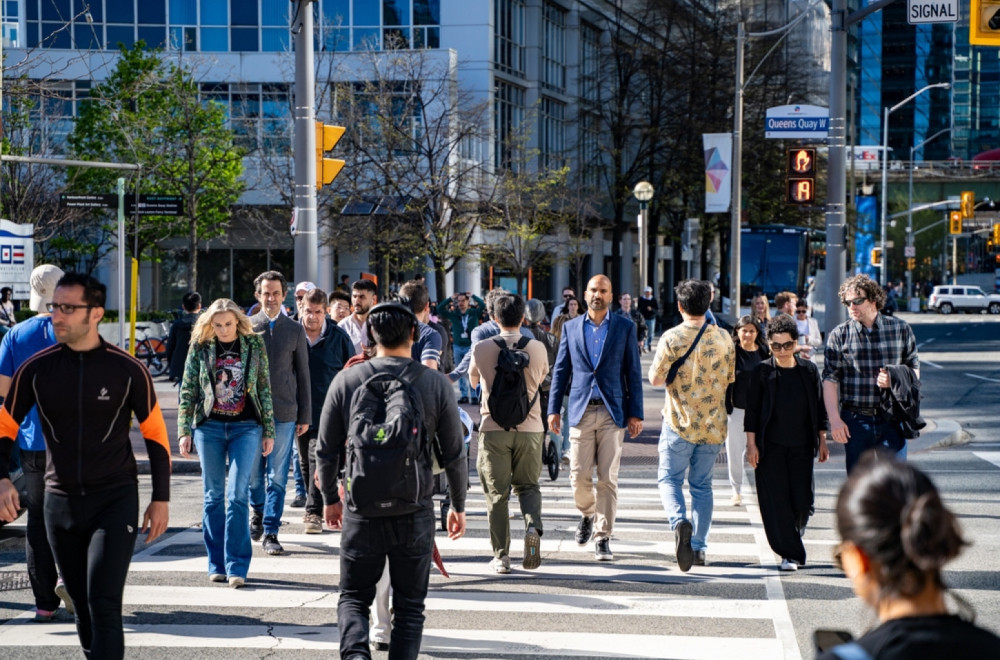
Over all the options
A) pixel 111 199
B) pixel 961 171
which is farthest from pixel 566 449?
pixel 961 171

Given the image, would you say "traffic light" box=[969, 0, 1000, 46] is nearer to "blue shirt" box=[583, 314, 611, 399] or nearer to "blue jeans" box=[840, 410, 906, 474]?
"blue jeans" box=[840, 410, 906, 474]

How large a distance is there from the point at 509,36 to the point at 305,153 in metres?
31.5

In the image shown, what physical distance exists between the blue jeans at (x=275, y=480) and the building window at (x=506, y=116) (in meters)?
29.5

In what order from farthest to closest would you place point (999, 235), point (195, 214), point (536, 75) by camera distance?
point (999, 235)
point (536, 75)
point (195, 214)

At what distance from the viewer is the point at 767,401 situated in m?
8.38

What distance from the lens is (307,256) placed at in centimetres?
1355

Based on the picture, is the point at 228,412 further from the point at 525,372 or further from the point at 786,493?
the point at 786,493

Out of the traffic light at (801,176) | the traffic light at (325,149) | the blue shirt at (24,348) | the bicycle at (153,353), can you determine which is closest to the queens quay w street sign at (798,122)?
the traffic light at (801,176)

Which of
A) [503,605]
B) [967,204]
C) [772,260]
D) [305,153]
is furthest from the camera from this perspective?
[967,204]

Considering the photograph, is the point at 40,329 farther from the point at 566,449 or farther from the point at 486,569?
the point at 566,449

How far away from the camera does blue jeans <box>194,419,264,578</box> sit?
7742mm

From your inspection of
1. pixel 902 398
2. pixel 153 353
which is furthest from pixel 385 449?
pixel 153 353

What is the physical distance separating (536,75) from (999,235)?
37439 mm

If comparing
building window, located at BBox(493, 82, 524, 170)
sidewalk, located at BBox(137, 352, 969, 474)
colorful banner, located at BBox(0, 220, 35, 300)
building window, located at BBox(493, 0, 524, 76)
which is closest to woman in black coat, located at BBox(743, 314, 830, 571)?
sidewalk, located at BBox(137, 352, 969, 474)
